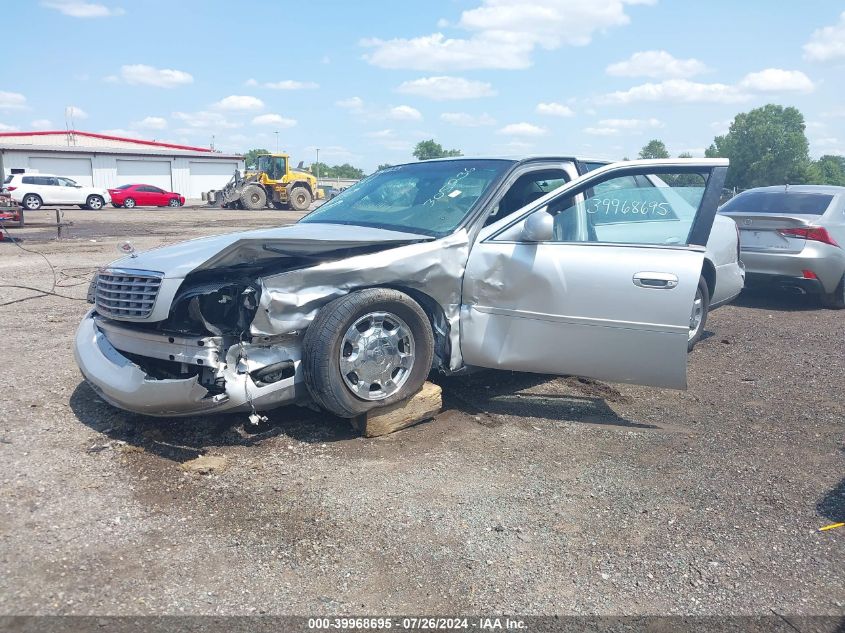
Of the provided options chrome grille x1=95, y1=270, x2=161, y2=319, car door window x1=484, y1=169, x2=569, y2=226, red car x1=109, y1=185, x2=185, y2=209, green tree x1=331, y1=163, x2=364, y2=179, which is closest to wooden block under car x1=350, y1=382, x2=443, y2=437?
car door window x1=484, y1=169, x2=569, y2=226

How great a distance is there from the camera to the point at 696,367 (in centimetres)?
627

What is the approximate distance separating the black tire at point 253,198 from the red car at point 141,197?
6.67 metres

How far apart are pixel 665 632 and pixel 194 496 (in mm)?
2346

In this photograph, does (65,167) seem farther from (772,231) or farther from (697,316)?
(697,316)

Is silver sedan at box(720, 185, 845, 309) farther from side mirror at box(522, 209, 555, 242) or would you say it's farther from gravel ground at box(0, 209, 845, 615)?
side mirror at box(522, 209, 555, 242)

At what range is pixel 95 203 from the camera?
34344 mm

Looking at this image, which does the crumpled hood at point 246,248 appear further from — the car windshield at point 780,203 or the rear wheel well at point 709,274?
the car windshield at point 780,203

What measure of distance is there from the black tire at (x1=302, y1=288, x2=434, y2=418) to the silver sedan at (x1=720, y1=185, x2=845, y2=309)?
6208 mm

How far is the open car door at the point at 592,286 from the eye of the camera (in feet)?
14.5

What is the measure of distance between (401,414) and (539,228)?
1505 mm

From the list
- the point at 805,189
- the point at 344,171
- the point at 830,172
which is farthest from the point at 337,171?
the point at 805,189

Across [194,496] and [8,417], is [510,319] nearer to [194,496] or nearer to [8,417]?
[194,496]

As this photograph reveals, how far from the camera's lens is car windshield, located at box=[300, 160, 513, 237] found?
4.94 m

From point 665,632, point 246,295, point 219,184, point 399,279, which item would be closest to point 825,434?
point 665,632
